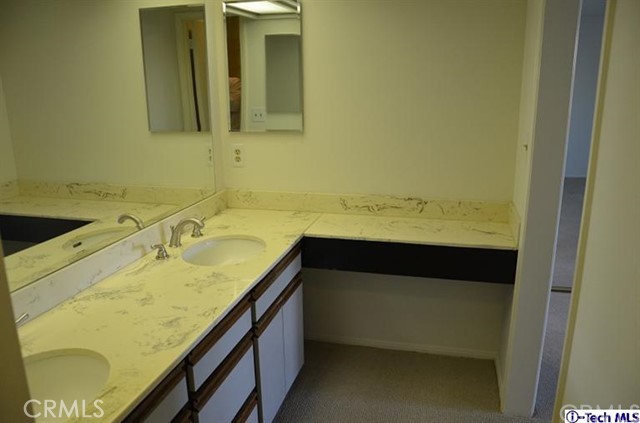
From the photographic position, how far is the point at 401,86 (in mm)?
2381

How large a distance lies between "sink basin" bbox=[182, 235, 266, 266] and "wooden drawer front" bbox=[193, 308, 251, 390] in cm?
54

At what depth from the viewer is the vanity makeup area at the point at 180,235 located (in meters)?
1.29

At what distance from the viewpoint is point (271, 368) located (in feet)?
6.41

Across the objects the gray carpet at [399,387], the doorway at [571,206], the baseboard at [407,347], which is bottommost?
the gray carpet at [399,387]

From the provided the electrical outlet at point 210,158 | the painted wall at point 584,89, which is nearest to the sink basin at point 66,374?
the electrical outlet at point 210,158

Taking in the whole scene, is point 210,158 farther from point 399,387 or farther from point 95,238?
point 399,387

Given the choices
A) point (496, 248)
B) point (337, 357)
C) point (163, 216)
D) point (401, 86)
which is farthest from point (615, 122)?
point (337, 357)

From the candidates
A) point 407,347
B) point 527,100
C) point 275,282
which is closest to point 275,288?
point 275,282

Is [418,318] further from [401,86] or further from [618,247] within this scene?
[618,247]

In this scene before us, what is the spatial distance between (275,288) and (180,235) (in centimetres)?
54

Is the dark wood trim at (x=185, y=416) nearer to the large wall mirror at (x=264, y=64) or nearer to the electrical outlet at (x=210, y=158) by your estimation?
the electrical outlet at (x=210, y=158)

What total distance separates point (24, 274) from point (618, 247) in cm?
166

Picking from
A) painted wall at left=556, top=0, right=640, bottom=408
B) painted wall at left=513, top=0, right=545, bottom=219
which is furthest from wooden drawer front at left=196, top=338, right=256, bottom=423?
painted wall at left=513, top=0, right=545, bottom=219

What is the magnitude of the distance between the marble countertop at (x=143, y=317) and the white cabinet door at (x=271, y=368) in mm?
304
